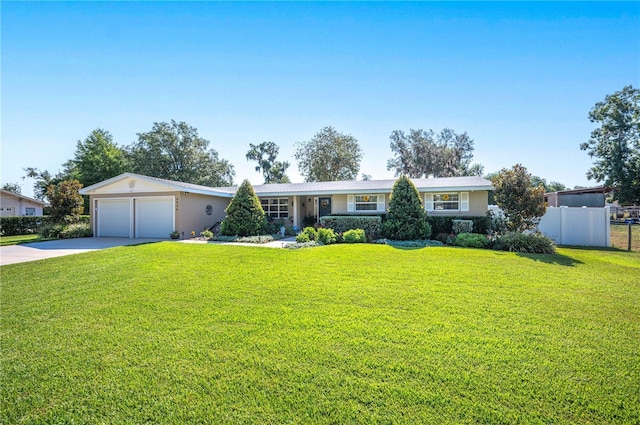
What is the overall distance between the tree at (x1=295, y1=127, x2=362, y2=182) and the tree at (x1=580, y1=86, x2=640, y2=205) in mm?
23029

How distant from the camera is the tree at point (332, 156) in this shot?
1406 inches

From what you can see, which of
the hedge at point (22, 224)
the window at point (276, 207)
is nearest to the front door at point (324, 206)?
the window at point (276, 207)

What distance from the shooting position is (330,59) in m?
11.8

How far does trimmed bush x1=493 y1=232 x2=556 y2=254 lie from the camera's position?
10.4m

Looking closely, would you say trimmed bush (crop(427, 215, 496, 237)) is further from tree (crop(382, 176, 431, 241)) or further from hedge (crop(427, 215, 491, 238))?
tree (crop(382, 176, 431, 241))

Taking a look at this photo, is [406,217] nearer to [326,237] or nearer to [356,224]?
[356,224]

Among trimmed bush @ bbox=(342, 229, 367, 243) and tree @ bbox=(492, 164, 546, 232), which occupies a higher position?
tree @ bbox=(492, 164, 546, 232)

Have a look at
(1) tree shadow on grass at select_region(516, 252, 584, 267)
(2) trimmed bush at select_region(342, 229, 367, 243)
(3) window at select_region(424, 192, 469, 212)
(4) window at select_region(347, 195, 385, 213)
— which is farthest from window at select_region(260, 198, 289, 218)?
(1) tree shadow on grass at select_region(516, 252, 584, 267)

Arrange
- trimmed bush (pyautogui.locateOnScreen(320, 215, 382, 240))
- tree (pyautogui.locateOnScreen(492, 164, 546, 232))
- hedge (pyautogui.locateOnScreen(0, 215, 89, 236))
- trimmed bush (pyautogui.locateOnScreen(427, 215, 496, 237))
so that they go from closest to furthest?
tree (pyautogui.locateOnScreen(492, 164, 546, 232)), trimmed bush (pyautogui.locateOnScreen(427, 215, 496, 237)), trimmed bush (pyautogui.locateOnScreen(320, 215, 382, 240)), hedge (pyautogui.locateOnScreen(0, 215, 89, 236))

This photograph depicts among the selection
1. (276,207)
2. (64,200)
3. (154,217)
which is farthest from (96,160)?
(276,207)

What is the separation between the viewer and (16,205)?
25.9 m

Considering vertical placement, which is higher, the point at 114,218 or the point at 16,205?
the point at 16,205

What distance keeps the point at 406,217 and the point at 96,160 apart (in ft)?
113

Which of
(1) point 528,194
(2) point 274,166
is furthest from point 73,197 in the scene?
(2) point 274,166
